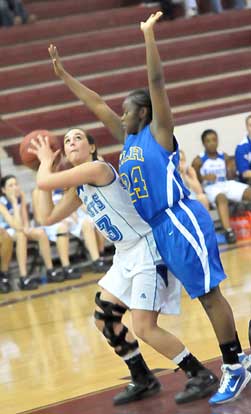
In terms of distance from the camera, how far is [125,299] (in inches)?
205

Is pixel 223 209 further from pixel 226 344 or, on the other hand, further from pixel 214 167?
pixel 226 344

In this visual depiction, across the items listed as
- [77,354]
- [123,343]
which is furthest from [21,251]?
Result: [123,343]

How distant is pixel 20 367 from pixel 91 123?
20.4 feet

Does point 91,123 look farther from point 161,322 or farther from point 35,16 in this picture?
point 161,322

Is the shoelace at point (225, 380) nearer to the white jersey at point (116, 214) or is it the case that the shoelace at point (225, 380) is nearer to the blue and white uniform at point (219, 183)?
the white jersey at point (116, 214)

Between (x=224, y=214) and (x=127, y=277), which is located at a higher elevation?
(x=127, y=277)

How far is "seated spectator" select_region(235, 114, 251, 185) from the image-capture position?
11.2m

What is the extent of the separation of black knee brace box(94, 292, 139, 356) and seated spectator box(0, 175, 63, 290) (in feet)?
14.8

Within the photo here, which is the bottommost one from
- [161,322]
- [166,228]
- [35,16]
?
[161,322]

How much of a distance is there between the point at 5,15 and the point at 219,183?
443 cm

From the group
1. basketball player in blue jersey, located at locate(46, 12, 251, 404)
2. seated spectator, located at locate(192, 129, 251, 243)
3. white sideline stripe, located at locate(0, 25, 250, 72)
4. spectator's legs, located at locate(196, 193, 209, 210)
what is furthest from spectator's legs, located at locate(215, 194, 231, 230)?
basketball player in blue jersey, located at locate(46, 12, 251, 404)

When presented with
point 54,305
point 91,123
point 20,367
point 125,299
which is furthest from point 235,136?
point 125,299

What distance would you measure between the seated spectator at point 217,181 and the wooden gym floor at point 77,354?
144 centimetres

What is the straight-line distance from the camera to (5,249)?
989cm
